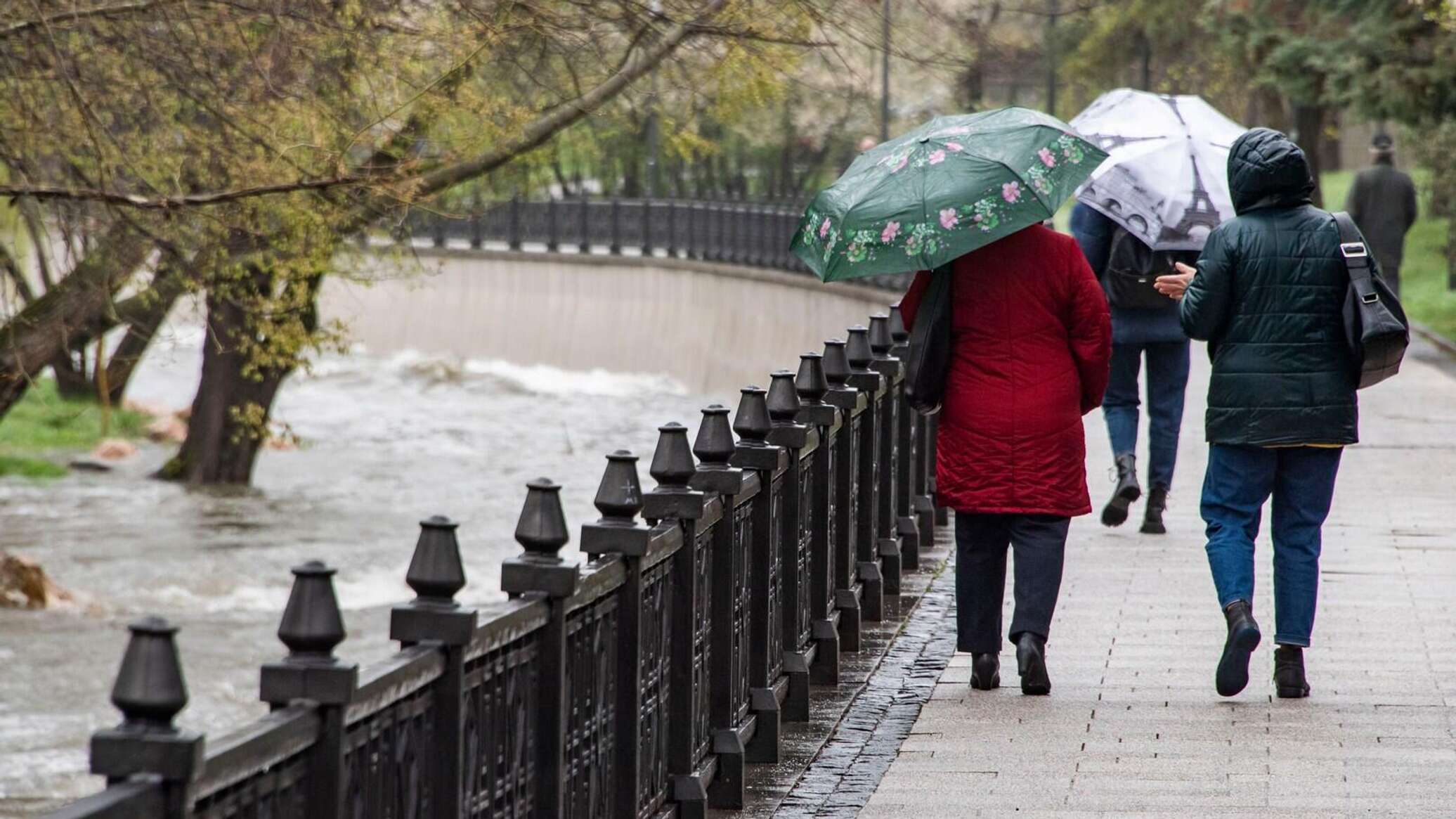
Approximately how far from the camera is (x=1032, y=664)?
658 cm

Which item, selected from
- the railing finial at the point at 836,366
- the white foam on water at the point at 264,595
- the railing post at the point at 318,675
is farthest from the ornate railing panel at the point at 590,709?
the white foam on water at the point at 264,595

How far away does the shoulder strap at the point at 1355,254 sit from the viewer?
618 centimetres

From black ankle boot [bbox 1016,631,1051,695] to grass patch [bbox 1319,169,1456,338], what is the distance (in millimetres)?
14045

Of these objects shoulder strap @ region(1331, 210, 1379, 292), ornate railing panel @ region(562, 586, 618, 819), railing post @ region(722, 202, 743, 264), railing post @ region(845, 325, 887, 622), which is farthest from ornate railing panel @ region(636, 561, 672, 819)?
railing post @ region(722, 202, 743, 264)

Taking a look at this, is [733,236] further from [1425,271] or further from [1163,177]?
[1163,177]

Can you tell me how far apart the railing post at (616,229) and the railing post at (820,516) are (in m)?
31.4

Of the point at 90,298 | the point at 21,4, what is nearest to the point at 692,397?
the point at 90,298

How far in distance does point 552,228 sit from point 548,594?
1428 inches

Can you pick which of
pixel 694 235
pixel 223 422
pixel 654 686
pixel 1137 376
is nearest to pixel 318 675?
pixel 654 686

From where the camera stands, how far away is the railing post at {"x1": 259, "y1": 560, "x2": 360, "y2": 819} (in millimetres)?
3066

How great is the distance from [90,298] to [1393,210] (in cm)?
1183

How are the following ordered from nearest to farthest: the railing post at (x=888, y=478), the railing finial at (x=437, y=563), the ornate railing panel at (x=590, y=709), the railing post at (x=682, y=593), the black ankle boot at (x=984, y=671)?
the railing finial at (x=437, y=563) → the ornate railing panel at (x=590, y=709) → the railing post at (x=682, y=593) → the black ankle boot at (x=984, y=671) → the railing post at (x=888, y=478)

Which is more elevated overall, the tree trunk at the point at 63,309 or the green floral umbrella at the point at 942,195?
the green floral umbrella at the point at 942,195

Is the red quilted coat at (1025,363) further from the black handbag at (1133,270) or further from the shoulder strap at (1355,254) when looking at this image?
the black handbag at (1133,270)
